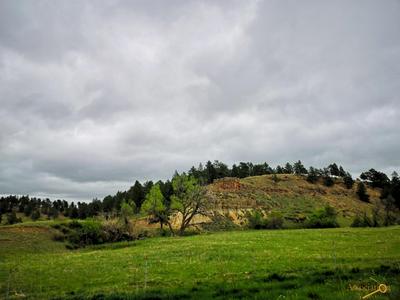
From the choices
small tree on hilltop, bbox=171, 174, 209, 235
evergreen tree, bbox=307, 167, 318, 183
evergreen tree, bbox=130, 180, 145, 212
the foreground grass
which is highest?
evergreen tree, bbox=307, 167, 318, 183

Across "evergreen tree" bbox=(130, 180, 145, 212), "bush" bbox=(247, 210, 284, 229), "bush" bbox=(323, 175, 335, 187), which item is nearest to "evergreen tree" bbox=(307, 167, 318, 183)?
"bush" bbox=(323, 175, 335, 187)

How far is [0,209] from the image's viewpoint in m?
180


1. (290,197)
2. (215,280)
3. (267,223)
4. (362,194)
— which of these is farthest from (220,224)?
(362,194)

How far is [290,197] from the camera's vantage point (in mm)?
147250

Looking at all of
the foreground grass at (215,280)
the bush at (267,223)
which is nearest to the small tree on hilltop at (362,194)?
the bush at (267,223)

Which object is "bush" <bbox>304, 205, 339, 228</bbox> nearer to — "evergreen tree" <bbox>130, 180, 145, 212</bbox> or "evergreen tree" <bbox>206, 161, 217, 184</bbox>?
"evergreen tree" <bbox>130, 180, 145, 212</bbox>

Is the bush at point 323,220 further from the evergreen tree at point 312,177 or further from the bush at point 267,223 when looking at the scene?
the evergreen tree at point 312,177

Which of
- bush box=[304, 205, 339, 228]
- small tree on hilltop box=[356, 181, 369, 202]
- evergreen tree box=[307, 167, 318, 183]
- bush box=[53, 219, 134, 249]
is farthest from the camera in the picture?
evergreen tree box=[307, 167, 318, 183]

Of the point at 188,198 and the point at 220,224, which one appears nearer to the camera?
the point at 188,198

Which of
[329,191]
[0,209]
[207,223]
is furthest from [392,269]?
[0,209]

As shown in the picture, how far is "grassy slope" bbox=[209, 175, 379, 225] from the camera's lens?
125250 millimetres

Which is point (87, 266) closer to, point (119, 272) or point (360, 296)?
point (119, 272)

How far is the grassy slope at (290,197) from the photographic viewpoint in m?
125

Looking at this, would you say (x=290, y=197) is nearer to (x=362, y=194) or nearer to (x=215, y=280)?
(x=362, y=194)
